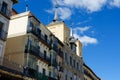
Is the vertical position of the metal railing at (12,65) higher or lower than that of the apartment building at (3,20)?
lower

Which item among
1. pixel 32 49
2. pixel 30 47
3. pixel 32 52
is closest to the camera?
pixel 30 47

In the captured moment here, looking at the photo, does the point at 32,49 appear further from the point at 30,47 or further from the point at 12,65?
the point at 12,65

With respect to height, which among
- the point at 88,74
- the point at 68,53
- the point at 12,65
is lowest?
the point at 12,65

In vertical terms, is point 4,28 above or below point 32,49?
above

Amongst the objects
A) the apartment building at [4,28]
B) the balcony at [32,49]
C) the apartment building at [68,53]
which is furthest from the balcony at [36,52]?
the apartment building at [68,53]

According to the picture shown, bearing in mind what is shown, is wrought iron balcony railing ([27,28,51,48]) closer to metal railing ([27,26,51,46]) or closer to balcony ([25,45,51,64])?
metal railing ([27,26,51,46])

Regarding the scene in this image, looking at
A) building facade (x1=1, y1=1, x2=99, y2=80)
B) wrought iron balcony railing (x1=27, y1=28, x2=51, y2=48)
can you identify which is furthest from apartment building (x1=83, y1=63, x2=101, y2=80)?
wrought iron balcony railing (x1=27, y1=28, x2=51, y2=48)

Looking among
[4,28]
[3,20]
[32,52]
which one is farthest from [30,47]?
[3,20]

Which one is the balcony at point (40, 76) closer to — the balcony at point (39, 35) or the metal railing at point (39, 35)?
the balcony at point (39, 35)

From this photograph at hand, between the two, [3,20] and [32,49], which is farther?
[32,49]

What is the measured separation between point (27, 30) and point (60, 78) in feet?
39.8

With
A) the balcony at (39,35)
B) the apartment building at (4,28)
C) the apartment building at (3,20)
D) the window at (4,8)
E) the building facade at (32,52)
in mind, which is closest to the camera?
the apartment building at (4,28)

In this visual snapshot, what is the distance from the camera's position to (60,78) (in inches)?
1594

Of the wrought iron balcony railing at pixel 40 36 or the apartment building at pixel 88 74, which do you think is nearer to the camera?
the wrought iron balcony railing at pixel 40 36
